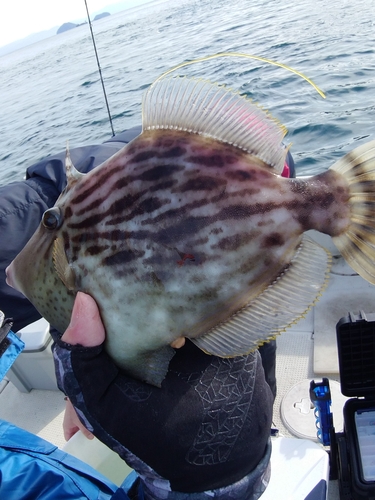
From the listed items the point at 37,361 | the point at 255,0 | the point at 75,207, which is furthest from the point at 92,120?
the point at 255,0

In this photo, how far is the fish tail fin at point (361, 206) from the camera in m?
1.11

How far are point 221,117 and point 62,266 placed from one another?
2.19ft

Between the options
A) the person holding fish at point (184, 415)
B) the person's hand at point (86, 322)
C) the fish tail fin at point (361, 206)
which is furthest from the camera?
the person holding fish at point (184, 415)

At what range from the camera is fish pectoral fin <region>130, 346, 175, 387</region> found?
1366 millimetres

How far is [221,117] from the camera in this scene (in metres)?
1.23

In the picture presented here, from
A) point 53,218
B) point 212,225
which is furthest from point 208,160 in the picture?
point 53,218

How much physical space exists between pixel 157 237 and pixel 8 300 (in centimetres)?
166

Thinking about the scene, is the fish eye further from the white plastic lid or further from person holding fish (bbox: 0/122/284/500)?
the white plastic lid

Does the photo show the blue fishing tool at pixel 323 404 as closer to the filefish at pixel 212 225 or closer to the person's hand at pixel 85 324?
the filefish at pixel 212 225

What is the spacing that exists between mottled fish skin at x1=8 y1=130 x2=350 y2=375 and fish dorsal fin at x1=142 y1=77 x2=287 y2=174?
0.04 metres

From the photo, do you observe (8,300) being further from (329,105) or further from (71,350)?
(329,105)

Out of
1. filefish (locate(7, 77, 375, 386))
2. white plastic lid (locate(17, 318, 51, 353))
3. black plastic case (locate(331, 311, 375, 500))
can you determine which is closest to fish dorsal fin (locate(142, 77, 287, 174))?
filefish (locate(7, 77, 375, 386))

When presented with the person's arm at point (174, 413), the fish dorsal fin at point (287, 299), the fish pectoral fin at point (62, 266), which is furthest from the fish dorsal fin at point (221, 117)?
the person's arm at point (174, 413)

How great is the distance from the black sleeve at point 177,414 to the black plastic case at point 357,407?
0.93m
